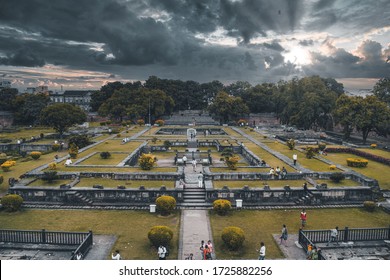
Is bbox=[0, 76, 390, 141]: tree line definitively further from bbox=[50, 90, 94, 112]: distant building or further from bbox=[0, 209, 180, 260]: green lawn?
bbox=[50, 90, 94, 112]: distant building

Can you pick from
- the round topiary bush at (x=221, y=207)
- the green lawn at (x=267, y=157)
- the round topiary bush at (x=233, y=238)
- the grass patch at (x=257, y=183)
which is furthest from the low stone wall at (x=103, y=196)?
the green lawn at (x=267, y=157)

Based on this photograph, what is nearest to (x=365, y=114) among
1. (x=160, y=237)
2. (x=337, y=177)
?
(x=337, y=177)

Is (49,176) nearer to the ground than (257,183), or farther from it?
farther from it

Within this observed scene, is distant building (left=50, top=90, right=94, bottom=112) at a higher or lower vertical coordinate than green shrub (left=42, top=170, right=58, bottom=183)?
higher

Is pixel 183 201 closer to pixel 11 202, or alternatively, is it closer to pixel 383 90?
pixel 11 202

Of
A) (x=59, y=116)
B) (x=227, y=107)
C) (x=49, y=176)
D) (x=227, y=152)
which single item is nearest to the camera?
(x=49, y=176)

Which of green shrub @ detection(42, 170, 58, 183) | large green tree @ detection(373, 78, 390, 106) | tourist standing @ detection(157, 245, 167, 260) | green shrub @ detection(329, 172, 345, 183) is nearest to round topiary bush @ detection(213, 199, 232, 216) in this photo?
tourist standing @ detection(157, 245, 167, 260)

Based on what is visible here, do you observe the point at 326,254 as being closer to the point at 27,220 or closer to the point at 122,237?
the point at 122,237
